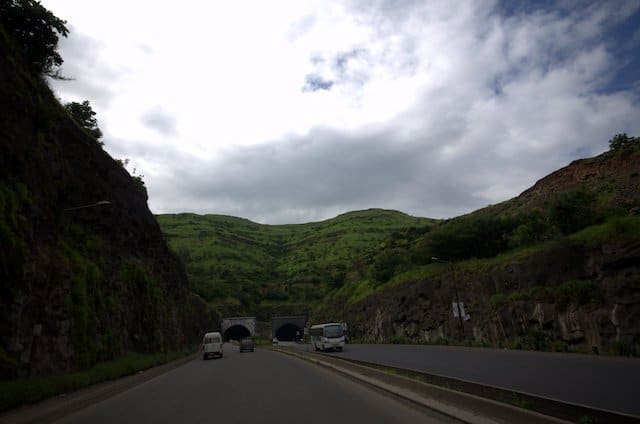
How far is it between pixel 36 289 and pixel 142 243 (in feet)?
69.5

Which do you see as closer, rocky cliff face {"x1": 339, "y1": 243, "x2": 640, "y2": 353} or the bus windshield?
rocky cliff face {"x1": 339, "y1": 243, "x2": 640, "y2": 353}

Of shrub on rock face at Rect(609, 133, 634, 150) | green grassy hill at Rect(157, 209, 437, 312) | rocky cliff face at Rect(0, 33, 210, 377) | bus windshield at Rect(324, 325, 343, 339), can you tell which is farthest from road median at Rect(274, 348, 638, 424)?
green grassy hill at Rect(157, 209, 437, 312)

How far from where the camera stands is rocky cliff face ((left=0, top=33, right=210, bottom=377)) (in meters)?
14.9

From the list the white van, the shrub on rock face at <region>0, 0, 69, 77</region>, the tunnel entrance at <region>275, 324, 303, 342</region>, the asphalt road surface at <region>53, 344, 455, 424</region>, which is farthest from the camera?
the tunnel entrance at <region>275, 324, 303, 342</region>

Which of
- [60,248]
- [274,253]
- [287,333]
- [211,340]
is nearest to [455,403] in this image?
[60,248]

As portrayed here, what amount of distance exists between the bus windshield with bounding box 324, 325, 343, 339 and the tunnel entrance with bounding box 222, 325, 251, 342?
55.9 metres

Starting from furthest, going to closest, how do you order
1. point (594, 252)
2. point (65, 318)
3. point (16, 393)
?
1. point (594, 252)
2. point (65, 318)
3. point (16, 393)

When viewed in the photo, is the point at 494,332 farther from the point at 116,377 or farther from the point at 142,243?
the point at 142,243

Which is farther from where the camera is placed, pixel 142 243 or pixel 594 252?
pixel 142 243

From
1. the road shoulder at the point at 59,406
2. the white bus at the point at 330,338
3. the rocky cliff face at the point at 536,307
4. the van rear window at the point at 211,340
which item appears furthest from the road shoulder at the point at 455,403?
the white bus at the point at 330,338

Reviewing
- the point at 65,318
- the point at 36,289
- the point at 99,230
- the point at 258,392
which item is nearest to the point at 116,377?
the point at 65,318

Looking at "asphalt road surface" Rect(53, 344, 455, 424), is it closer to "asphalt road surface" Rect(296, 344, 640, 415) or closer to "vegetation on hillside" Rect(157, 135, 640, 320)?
"asphalt road surface" Rect(296, 344, 640, 415)

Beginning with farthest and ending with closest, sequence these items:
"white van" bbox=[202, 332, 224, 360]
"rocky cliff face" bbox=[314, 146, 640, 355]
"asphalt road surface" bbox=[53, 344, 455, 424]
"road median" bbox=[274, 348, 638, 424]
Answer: "white van" bbox=[202, 332, 224, 360] → "rocky cliff face" bbox=[314, 146, 640, 355] → "asphalt road surface" bbox=[53, 344, 455, 424] → "road median" bbox=[274, 348, 638, 424]

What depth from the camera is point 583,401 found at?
930 centimetres
